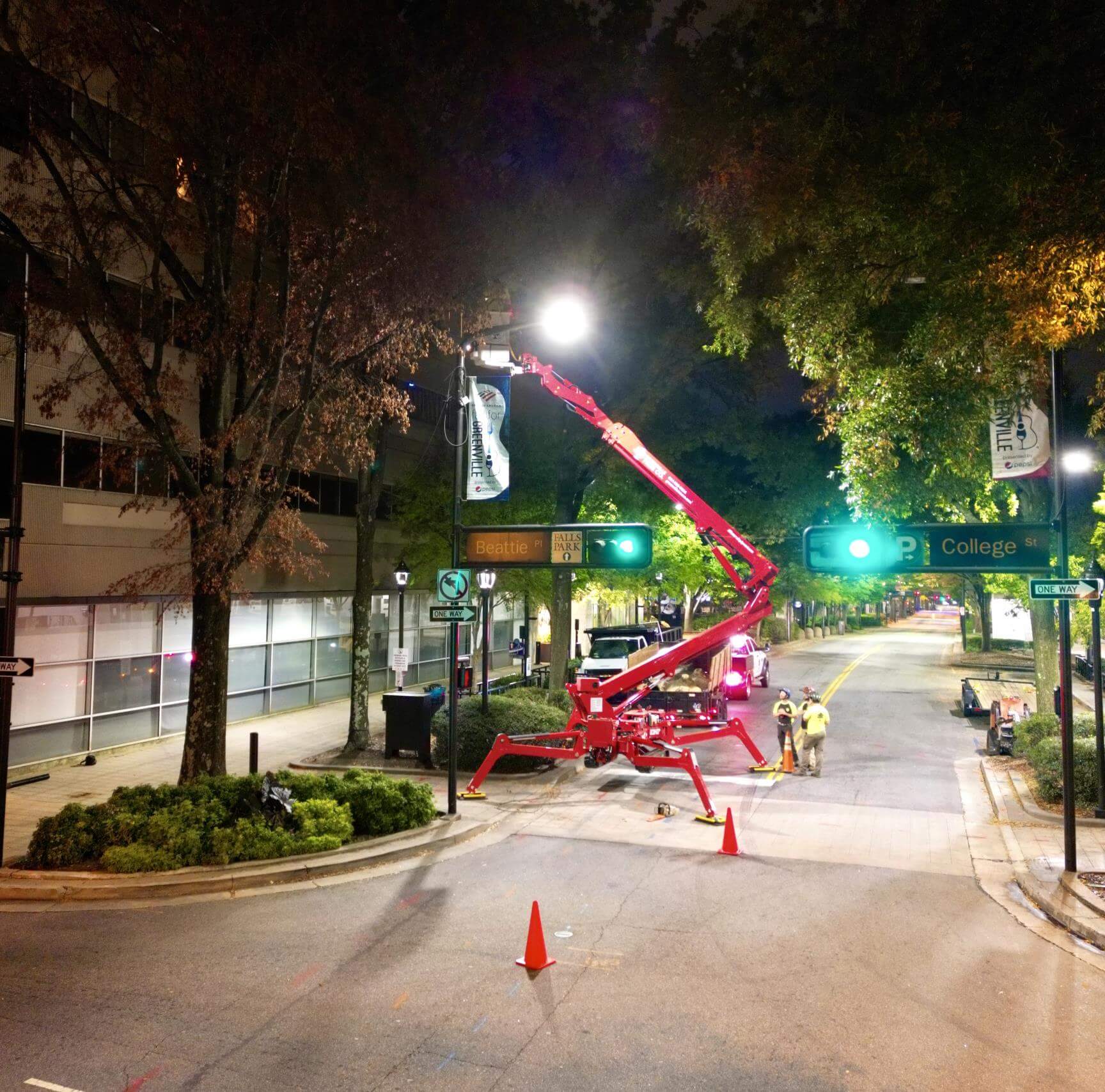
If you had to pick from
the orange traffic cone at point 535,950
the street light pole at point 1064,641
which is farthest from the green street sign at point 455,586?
the street light pole at point 1064,641

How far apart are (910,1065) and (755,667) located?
78.0 ft

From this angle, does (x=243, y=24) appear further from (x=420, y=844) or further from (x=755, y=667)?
(x=755, y=667)

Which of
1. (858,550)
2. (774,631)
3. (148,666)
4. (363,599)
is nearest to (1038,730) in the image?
(858,550)

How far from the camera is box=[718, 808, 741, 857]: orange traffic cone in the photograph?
10336 millimetres

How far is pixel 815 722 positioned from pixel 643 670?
13.5ft

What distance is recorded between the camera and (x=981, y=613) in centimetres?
5056

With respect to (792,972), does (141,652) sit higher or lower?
higher

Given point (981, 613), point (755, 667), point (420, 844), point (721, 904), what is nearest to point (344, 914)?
point (420, 844)

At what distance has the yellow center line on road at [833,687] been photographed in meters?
15.2

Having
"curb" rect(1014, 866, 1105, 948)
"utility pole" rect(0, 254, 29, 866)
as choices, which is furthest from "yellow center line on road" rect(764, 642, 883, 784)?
"utility pole" rect(0, 254, 29, 866)

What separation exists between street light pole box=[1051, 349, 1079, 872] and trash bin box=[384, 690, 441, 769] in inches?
392

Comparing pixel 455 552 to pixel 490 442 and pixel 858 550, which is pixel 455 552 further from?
pixel 858 550

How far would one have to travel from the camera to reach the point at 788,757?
51.6 feet

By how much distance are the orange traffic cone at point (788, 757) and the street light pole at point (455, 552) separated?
6753mm
